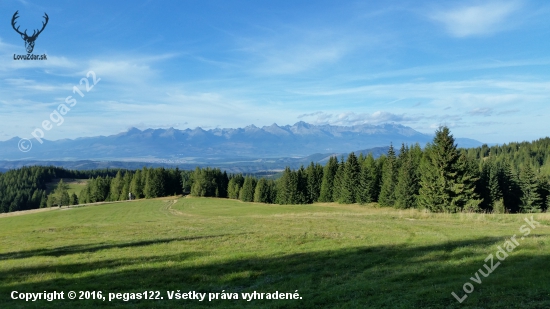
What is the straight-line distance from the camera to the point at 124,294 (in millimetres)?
12273

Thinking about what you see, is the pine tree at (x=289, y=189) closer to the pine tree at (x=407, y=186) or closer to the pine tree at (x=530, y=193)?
the pine tree at (x=407, y=186)

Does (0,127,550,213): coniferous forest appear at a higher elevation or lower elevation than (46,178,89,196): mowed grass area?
higher

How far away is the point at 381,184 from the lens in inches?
3228

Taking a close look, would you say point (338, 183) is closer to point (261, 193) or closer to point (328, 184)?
point (328, 184)

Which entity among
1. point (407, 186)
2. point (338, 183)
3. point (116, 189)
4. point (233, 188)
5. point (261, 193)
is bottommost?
point (116, 189)

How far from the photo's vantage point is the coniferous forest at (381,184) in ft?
176

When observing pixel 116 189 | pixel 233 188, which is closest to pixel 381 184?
pixel 233 188

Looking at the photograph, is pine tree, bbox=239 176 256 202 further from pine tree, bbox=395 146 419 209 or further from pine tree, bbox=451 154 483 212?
pine tree, bbox=451 154 483 212

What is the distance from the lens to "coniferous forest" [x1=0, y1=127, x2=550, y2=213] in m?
53.6

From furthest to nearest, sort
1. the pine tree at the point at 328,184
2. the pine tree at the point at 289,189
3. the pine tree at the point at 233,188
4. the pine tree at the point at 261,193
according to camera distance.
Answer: the pine tree at the point at 233,188
the pine tree at the point at 261,193
the pine tree at the point at 289,189
the pine tree at the point at 328,184

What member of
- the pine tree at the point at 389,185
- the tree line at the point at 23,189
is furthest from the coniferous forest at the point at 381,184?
the tree line at the point at 23,189

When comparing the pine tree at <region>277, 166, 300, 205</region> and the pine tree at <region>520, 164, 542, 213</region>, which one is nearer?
the pine tree at <region>520, 164, 542, 213</region>

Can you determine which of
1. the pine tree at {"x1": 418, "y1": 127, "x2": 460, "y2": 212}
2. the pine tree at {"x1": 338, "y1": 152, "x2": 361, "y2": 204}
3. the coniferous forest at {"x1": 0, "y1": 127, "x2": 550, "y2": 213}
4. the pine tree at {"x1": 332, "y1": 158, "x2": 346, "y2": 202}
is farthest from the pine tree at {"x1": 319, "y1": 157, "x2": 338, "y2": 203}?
the pine tree at {"x1": 418, "y1": 127, "x2": 460, "y2": 212}

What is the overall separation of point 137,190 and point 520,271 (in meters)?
127
